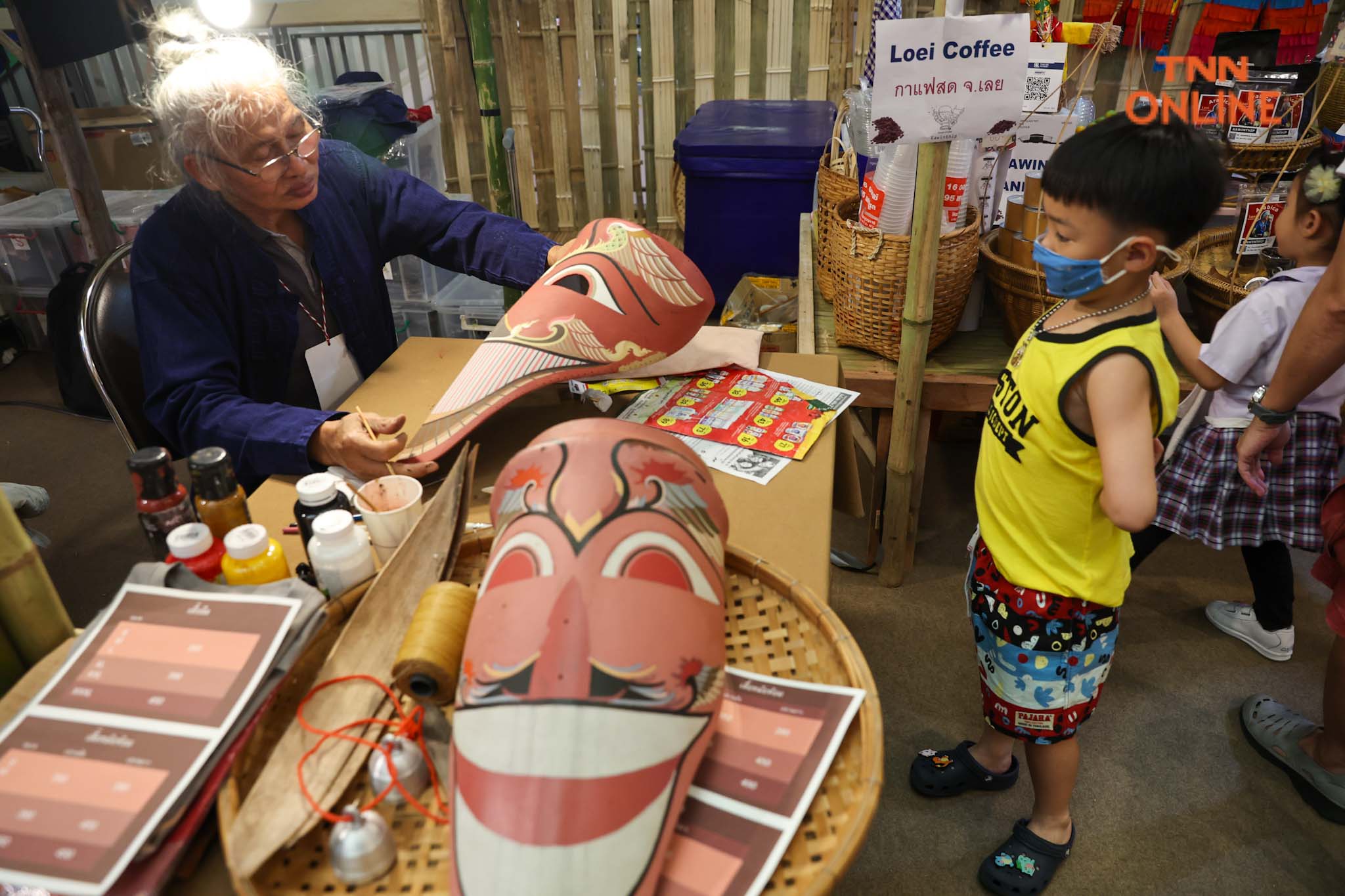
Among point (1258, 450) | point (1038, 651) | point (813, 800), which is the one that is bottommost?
point (1038, 651)

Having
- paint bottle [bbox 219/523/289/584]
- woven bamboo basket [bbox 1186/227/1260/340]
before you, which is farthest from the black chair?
woven bamboo basket [bbox 1186/227/1260/340]

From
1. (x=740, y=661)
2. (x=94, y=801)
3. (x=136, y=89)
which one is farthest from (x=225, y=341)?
(x=136, y=89)

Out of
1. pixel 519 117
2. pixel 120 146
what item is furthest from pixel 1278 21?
pixel 120 146

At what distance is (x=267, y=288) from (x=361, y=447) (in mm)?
478

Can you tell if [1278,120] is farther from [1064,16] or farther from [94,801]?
[94,801]

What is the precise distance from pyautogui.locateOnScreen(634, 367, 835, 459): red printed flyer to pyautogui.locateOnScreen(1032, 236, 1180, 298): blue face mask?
458 mm

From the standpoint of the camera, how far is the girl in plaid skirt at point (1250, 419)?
1.44m

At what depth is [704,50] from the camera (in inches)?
129

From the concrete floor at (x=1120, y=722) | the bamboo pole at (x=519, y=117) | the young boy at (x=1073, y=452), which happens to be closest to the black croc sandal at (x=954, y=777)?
the concrete floor at (x=1120, y=722)

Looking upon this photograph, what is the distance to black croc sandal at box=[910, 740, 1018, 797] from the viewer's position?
1649mm

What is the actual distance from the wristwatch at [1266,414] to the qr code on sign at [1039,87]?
0.82 m

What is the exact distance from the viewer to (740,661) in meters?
0.94

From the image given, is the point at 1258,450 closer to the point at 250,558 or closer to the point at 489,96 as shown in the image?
the point at 250,558

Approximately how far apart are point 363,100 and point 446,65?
0.75 meters
